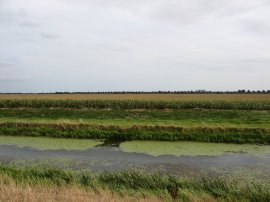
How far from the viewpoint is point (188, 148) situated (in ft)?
64.8

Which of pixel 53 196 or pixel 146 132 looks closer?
pixel 53 196

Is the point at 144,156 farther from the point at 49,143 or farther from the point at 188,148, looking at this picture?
the point at 49,143

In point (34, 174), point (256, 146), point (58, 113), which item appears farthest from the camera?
point (58, 113)

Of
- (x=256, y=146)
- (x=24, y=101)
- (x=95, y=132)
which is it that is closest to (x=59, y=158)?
(x=95, y=132)

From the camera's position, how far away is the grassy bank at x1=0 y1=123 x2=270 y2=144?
22172 millimetres

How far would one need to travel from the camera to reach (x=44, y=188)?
932cm

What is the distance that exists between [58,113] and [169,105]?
539 inches

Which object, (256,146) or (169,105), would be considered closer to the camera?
(256,146)

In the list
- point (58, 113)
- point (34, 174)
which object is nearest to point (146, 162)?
point (34, 174)

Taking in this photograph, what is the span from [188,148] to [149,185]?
911 centimetres

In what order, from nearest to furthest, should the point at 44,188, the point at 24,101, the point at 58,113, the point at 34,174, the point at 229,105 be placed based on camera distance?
the point at 44,188, the point at 34,174, the point at 58,113, the point at 229,105, the point at 24,101

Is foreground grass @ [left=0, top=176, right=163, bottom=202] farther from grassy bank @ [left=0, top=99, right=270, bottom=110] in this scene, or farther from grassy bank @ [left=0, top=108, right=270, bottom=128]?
grassy bank @ [left=0, top=99, right=270, bottom=110]

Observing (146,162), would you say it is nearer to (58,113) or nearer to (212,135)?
(212,135)

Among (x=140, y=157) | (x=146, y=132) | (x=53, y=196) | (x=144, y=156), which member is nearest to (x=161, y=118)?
(x=146, y=132)
